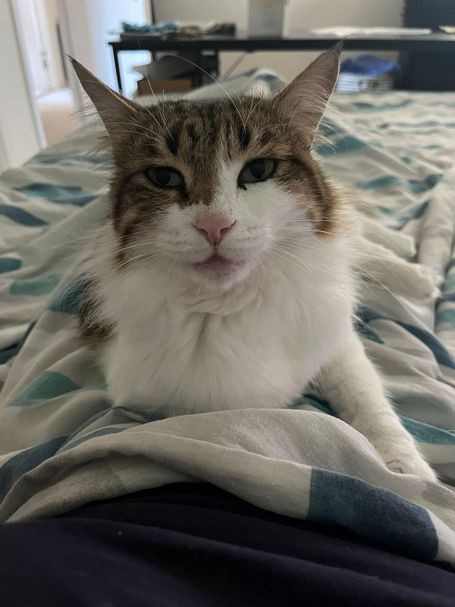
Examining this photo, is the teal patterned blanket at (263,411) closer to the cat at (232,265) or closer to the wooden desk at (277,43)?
the cat at (232,265)

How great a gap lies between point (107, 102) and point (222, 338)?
1.59 ft

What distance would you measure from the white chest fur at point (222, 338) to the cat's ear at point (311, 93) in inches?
10.5

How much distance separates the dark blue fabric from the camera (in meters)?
0.45

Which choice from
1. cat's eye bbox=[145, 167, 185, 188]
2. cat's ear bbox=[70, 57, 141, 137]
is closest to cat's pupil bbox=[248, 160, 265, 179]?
cat's eye bbox=[145, 167, 185, 188]

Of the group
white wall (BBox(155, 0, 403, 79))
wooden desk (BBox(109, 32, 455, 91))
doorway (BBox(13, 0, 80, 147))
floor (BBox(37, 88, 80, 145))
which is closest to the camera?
wooden desk (BBox(109, 32, 455, 91))

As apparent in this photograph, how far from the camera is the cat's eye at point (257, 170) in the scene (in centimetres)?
80

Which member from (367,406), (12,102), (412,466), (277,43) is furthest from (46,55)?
(412,466)

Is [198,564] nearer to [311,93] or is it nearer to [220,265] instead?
[220,265]

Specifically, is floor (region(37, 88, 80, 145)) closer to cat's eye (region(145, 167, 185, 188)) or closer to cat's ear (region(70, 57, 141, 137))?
cat's ear (region(70, 57, 141, 137))

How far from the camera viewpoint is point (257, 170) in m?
0.81

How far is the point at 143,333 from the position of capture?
84 centimetres

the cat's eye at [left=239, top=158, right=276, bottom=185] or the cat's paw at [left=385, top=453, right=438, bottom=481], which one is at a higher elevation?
the cat's eye at [left=239, top=158, right=276, bottom=185]

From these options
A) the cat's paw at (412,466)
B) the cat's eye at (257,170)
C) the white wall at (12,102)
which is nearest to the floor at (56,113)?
the white wall at (12,102)

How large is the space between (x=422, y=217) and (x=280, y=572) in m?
1.27
